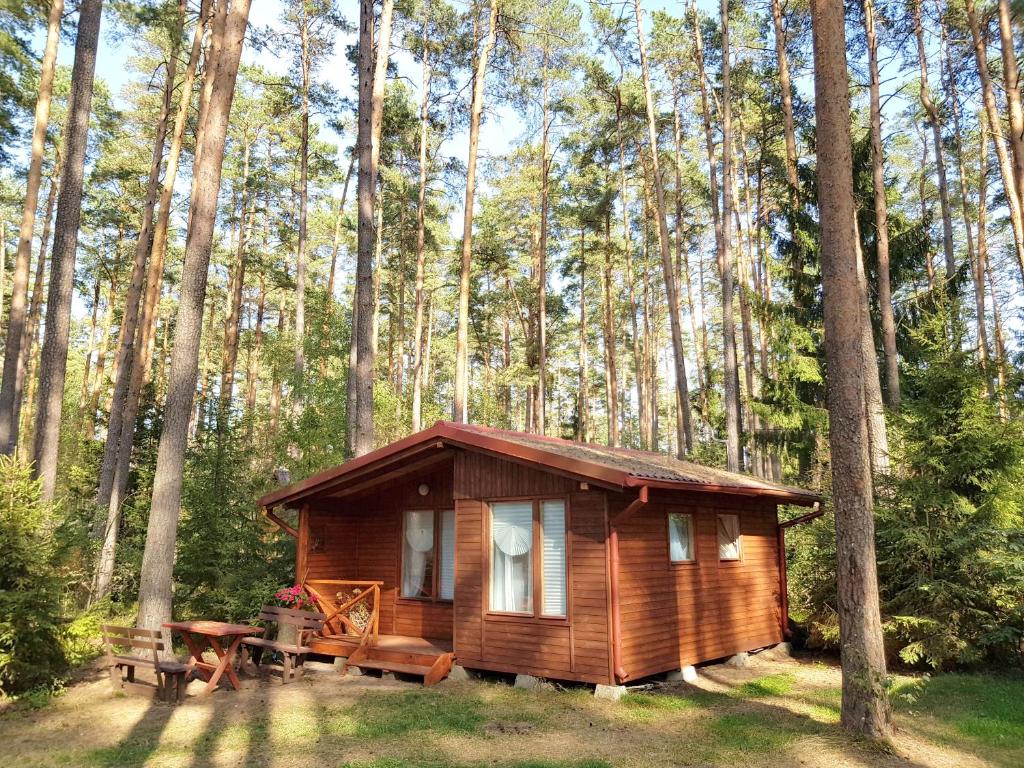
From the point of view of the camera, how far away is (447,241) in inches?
988

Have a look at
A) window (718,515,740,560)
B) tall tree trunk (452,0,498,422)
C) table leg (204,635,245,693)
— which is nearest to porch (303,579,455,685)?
table leg (204,635,245,693)

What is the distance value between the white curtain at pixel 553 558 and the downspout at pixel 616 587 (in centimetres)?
67

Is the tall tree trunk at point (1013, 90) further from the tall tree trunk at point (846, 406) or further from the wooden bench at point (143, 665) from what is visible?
the wooden bench at point (143, 665)

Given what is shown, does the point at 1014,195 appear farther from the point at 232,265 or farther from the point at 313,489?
the point at 232,265

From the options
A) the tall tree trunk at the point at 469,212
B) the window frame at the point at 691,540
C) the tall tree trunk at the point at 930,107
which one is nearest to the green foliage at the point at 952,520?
the window frame at the point at 691,540

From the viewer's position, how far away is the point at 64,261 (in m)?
10.3

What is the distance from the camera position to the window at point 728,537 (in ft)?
32.4

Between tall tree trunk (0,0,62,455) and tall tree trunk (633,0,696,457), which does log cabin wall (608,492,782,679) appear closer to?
tall tree trunk (633,0,696,457)

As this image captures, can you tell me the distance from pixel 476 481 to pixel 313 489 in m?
2.68

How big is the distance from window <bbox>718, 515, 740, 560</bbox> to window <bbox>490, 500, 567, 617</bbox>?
3.13 metres

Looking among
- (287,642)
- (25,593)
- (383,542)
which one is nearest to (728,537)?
(383,542)

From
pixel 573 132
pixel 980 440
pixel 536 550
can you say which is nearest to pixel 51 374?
pixel 536 550

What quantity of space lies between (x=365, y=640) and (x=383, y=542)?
1892 millimetres

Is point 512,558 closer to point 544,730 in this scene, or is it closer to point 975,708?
point 544,730
